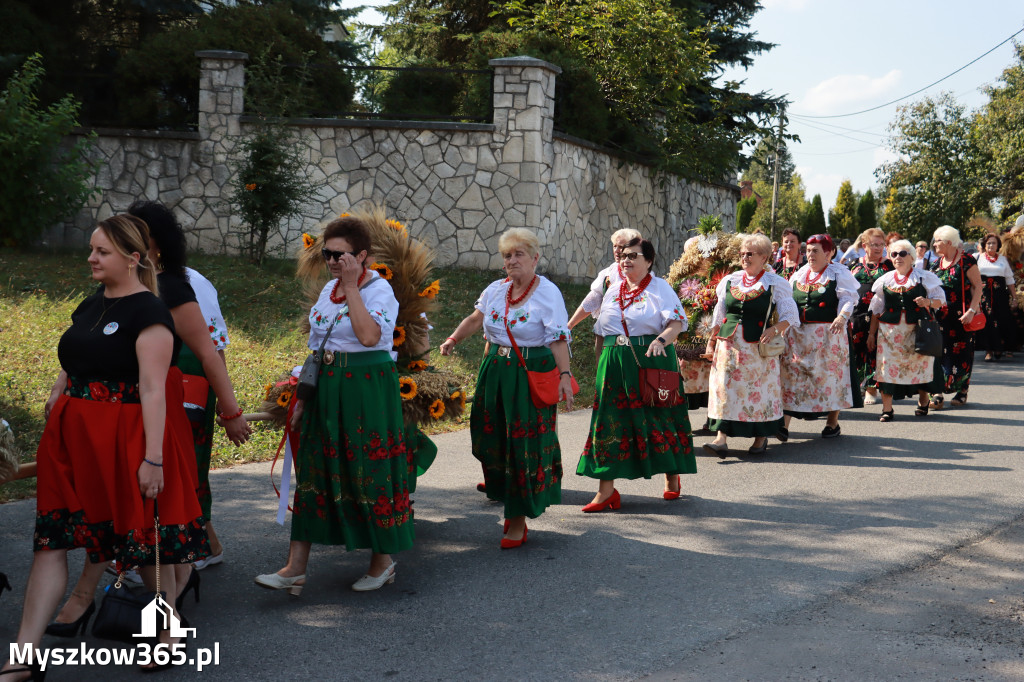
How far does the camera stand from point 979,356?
1830 cm

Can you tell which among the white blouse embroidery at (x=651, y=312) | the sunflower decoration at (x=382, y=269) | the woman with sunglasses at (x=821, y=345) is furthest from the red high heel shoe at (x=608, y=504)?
the woman with sunglasses at (x=821, y=345)

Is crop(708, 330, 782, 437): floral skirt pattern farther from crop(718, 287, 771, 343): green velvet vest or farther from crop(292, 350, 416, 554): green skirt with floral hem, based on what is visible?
crop(292, 350, 416, 554): green skirt with floral hem

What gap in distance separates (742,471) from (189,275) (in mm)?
4973

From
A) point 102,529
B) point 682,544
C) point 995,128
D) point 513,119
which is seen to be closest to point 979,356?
point 513,119

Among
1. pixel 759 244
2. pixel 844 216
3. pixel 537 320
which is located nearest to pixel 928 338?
pixel 759 244

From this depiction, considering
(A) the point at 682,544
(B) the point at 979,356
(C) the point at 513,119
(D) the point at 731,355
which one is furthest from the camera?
(B) the point at 979,356

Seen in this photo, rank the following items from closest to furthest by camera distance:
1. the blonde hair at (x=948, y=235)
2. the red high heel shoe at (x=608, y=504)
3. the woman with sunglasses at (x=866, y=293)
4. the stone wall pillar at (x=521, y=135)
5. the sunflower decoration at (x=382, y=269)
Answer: the sunflower decoration at (x=382, y=269)
the red high heel shoe at (x=608, y=504)
the woman with sunglasses at (x=866, y=293)
the blonde hair at (x=948, y=235)
the stone wall pillar at (x=521, y=135)

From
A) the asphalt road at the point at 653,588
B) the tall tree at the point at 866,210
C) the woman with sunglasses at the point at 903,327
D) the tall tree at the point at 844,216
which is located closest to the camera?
the asphalt road at the point at 653,588

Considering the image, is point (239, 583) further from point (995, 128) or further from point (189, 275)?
point (995, 128)

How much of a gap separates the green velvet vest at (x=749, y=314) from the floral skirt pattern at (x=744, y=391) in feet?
0.22

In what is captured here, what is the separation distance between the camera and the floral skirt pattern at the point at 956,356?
12117 millimetres

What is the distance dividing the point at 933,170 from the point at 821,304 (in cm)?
3101

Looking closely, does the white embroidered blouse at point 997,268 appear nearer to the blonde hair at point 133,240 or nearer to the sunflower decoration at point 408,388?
the sunflower decoration at point 408,388

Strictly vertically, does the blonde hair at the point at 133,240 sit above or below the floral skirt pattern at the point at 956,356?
above
